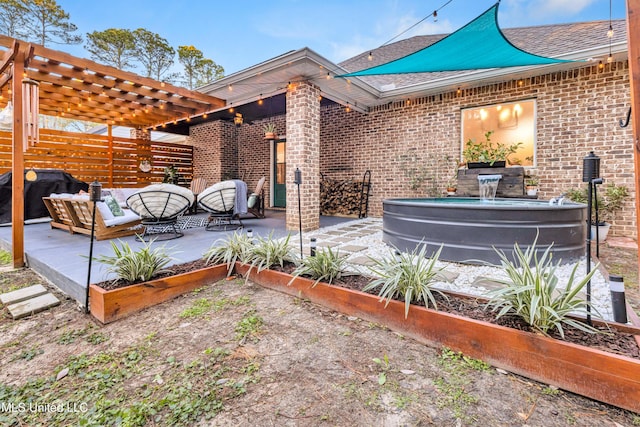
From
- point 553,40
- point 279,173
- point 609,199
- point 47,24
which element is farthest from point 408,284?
point 47,24

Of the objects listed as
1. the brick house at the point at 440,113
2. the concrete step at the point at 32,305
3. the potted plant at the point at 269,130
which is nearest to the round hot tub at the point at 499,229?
the brick house at the point at 440,113

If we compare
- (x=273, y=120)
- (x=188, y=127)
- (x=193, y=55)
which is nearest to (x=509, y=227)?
(x=273, y=120)

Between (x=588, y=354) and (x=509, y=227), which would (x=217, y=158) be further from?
(x=588, y=354)

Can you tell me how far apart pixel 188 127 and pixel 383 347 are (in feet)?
32.8

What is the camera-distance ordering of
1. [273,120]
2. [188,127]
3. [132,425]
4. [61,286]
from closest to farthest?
[132,425], [61,286], [273,120], [188,127]

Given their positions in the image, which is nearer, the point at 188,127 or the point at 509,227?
the point at 509,227

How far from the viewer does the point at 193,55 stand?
16766 mm

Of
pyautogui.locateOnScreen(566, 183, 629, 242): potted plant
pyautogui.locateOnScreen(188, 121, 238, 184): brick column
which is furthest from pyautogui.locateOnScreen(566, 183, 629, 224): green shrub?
pyautogui.locateOnScreen(188, 121, 238, 184): brick column

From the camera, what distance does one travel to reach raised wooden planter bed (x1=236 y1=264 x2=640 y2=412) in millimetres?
1181

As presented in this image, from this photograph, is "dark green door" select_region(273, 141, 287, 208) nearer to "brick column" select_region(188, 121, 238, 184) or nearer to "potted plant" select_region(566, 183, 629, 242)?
"brick column" select_region(188, 121, 238, 184)

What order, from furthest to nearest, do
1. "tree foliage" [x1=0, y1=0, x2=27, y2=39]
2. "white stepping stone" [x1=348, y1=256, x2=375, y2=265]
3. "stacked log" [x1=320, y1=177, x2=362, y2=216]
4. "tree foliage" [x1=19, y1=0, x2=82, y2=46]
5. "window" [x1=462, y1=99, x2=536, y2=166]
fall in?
"tree foliage" [x1=19, y1=0, x2=82, y2=46]
"tree foliage" [x1=0, y1=0, x2=27, y2=39]
"stacked log" [x1=320, y1=177, x2=362, y2=216]
"window" [x1=462, y1=99, x2=536, y2=166]
"white stepping stone" [x1=348, y1=256, x2=375, y2=265]

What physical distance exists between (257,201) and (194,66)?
14652 millimetres

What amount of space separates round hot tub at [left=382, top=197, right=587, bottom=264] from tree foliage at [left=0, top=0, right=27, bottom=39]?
17.4 m

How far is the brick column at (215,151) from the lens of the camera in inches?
354
